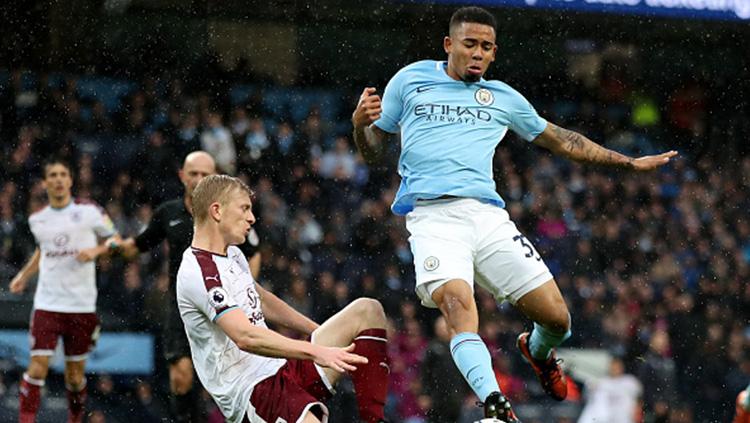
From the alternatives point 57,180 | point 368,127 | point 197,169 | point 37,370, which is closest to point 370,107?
point 368,127

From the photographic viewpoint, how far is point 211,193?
5.70 m

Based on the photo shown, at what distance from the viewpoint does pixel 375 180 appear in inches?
614

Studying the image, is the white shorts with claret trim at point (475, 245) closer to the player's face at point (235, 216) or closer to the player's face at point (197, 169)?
the player's face at point (235, 216)

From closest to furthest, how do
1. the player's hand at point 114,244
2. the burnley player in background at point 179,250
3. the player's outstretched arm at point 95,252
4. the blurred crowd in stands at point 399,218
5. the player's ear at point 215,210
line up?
the player's ear at point 215,210 → the burnley player in background at point 179,250 → the player's hand at point 114,244 → the player's outstretched arm at point 95,252 → the blurred crowd in stands at point 399,218

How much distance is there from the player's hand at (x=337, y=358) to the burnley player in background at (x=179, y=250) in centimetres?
353

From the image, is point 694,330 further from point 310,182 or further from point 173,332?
point 173,332

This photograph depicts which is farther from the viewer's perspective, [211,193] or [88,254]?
[88,254]

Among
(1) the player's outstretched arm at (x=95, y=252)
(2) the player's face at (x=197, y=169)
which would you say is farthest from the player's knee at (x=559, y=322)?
(1) the player's outstretched arm at (x=95, y=252)

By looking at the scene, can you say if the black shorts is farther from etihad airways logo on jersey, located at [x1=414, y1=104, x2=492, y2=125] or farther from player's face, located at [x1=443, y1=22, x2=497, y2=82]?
player's face, located at [x1=443, y1=22, x2=497, y2=82]

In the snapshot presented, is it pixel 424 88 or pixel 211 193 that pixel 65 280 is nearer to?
pixel 424 88

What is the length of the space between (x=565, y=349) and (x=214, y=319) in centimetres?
926

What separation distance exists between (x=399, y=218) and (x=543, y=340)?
828 cm

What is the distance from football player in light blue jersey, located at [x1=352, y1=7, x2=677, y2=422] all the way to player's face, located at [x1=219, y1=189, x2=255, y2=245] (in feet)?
2.72

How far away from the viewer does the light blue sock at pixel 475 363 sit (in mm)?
5875
